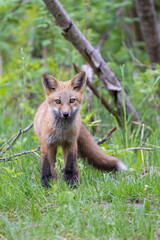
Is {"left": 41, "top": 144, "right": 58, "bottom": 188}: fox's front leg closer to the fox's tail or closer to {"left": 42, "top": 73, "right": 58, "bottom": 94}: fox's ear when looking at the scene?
the fox's tail

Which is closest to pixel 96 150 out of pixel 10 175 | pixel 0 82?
pixel 10 175

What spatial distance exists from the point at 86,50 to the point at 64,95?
5.47ft

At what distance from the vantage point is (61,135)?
4109mm

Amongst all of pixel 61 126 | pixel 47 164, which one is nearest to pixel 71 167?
pixel 47 164

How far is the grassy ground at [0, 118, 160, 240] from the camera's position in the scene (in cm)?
282

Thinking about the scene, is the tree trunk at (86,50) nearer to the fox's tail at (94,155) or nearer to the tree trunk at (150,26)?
the fox's tail at (94,155)

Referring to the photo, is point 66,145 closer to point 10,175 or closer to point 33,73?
point 10,175

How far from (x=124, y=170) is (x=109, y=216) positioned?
1.39 meters

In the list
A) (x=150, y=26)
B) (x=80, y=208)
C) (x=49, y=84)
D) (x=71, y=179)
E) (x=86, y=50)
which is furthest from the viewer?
(x=150, y=26)

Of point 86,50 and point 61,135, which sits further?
point 86,50

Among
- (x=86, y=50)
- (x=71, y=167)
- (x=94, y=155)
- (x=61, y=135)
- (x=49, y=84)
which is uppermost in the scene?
(x=49, y=84)

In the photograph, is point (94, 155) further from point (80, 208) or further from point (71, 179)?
point (80, 208)

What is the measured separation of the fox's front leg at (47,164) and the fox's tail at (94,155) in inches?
21.9


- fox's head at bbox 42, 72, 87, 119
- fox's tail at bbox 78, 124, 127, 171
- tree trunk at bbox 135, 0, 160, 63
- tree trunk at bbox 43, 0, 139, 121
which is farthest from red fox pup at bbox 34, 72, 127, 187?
tree trunk at bbox 135, 0, 160, 63
